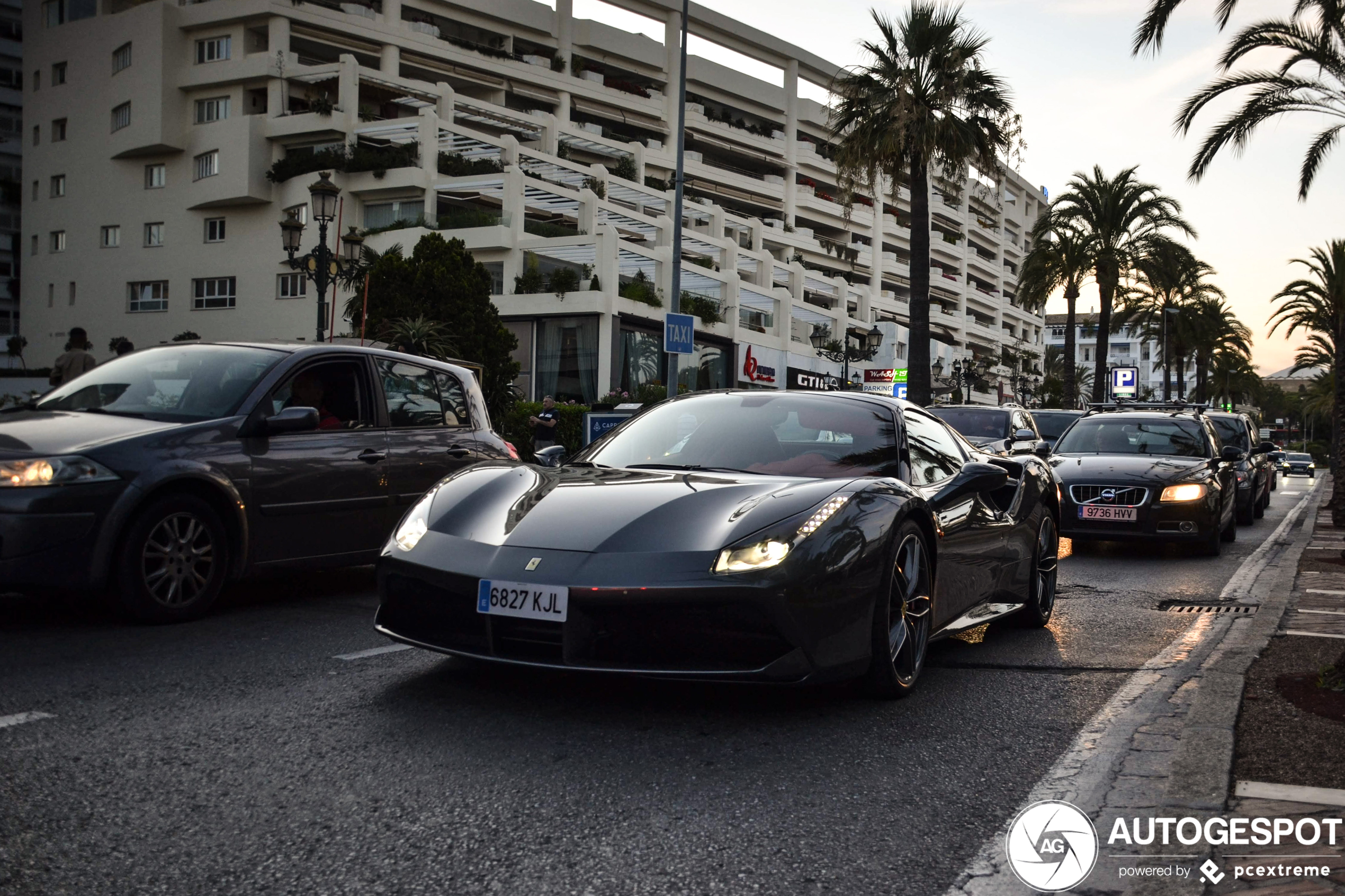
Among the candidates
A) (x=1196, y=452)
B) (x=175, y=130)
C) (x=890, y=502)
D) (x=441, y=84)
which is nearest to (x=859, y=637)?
(x=890, y=502)

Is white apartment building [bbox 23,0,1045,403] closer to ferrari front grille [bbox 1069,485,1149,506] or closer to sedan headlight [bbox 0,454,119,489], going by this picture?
ferrari front grille [bbox 1069,485,1149,506]

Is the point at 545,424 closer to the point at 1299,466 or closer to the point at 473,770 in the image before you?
the point at 473,770

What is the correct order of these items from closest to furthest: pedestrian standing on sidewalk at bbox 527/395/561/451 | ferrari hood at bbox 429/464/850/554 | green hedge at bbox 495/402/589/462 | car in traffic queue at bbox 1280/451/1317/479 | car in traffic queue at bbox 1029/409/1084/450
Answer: ferrari hood at bbox 429/464/850/554, car in traffic queue at bbox 1029/409/1084/450, pedestrian standing on sidewalk at bbox 527/395/561/451, green hedge at bbox 495/402/589/462, car in traffic queue at bbox 1280/451/1317/479

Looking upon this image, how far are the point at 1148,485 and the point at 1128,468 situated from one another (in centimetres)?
38

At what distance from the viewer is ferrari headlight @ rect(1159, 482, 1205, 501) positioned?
11539 mm

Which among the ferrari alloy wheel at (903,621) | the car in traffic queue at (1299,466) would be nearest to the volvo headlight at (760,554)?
the ferrari alloy wheel at (903,621)

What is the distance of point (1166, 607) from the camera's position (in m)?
8.05

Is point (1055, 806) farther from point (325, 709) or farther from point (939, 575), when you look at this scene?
point (325, 709)

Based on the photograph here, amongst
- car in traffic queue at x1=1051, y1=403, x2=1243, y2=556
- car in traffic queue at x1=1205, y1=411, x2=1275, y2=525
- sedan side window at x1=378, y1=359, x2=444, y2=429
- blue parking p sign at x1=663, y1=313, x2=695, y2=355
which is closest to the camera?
sedan side window at x1=378, y1=359, x2=444, y2=429

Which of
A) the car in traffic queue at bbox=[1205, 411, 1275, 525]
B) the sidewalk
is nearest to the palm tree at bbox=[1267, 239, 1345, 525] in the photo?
the car in traffic queue at bbox=[1205, 411, 1275, 525]

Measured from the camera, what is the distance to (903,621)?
4641mm

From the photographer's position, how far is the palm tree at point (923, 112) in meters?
24.9

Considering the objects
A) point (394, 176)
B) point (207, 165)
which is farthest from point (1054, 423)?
point (207, 165)

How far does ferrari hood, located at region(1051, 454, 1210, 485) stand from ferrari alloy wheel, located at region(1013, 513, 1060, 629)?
4.82 metres
